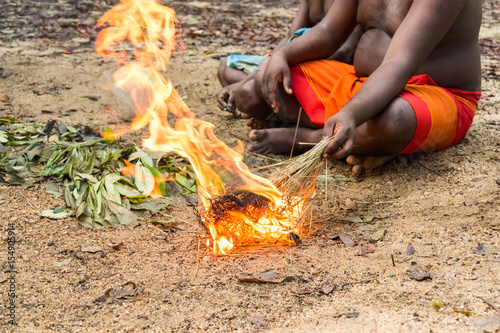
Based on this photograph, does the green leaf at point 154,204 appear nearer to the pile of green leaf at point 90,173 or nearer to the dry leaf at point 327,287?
the pile of green leaf at point 90,173

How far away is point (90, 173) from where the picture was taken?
320cm

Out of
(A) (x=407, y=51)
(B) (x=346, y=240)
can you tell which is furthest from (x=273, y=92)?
(B) (x=346, y=240)

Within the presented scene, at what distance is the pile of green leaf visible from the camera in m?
2.95

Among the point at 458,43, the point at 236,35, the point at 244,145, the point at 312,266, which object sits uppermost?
the point at 458,43

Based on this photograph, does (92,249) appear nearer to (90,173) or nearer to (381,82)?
(90,173)

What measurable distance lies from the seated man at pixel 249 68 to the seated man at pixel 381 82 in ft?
0.39

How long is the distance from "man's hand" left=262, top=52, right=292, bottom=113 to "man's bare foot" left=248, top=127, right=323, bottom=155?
8.9 inches

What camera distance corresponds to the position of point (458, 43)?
3.15m

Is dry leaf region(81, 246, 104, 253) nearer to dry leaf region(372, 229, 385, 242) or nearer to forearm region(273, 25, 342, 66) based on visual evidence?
dry leaf region(372, 229, 385, 242)

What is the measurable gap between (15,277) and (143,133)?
1.90m

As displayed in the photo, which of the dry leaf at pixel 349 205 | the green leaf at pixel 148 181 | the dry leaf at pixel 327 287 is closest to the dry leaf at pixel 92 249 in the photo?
the green leaf at pixel 148 181

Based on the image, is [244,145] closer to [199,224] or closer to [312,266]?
[199,224]

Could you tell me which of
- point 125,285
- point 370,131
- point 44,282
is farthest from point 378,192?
point 44,282

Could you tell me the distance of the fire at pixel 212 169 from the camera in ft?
8.85
